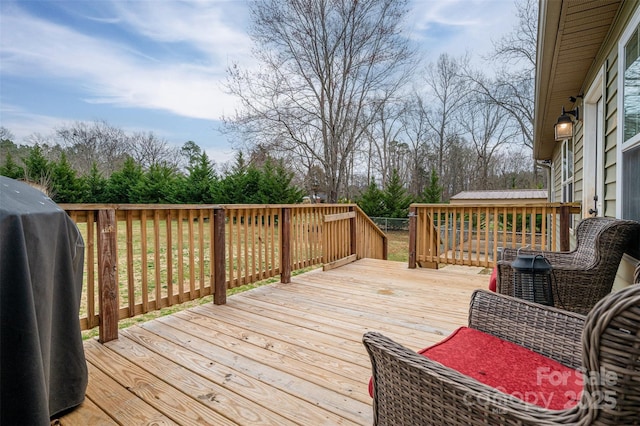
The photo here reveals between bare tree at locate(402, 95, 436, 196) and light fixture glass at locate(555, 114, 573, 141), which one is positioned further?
bare tree at locate(402, 95, 436, 196)

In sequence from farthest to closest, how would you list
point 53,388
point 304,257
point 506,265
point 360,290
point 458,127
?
point 458,127 → point 304,257 → point 360,290 → point 506,265 → point 53,388

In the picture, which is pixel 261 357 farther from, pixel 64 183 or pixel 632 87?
pixel 64 183

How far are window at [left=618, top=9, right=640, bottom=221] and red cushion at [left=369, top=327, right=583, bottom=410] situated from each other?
1.53 meters

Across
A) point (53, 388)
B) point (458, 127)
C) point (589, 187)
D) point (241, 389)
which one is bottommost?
point (241, 389)

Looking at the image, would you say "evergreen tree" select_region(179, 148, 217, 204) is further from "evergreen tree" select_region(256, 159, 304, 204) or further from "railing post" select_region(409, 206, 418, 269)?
"railing post" select_region(409, 206, 418, 269)

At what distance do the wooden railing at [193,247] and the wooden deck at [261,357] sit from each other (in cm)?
22

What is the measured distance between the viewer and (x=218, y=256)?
3.21 meters

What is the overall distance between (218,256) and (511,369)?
8.73ft

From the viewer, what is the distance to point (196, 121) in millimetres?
18906

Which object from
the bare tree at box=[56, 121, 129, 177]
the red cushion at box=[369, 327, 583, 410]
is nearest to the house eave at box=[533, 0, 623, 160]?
the red cushion at box=[369, 327, 583, 410]

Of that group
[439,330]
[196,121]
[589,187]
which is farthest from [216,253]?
[196,121]

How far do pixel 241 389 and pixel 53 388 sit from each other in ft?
2.88

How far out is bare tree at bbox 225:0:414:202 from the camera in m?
10.2

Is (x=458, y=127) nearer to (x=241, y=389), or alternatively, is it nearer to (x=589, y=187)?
(x=589, y=187)
